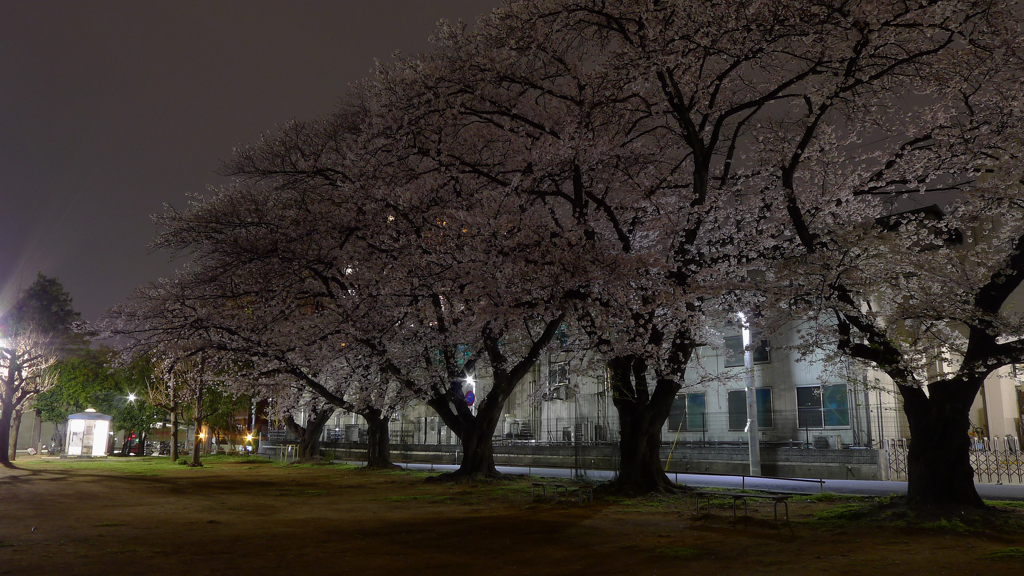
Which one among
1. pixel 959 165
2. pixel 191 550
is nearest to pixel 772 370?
pixel 959 165

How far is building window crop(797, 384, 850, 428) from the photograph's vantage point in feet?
89.5

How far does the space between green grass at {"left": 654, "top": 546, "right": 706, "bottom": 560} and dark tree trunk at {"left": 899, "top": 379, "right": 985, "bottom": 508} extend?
5.45 m

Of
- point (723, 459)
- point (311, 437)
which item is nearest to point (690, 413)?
point (723, 459)

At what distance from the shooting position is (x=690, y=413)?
1310 inches

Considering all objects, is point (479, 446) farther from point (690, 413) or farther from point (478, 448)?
point (690, 413)

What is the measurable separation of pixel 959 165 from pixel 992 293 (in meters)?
3.47

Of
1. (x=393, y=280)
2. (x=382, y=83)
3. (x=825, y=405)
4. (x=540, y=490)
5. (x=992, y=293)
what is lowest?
(x=540, y=490)

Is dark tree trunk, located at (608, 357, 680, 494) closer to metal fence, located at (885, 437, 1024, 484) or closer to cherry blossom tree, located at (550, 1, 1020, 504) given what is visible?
cherry blossom tree, located at (550, 1, 1020, 504)

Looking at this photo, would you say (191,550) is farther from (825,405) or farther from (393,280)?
(825,405)

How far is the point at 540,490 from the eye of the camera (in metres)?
19.0

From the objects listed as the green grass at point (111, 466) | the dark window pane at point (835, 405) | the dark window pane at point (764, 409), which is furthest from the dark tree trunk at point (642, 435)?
the green grass at point (111, 466)

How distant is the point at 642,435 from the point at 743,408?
15859 millimetres

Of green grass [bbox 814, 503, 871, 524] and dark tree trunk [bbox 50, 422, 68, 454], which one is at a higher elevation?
green grass [bbox 814, 503, 871, 524]

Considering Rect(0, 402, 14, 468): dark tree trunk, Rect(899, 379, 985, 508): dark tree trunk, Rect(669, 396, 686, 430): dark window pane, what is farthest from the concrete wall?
Rect(0, 402, 14, 468): dark tree trunk
